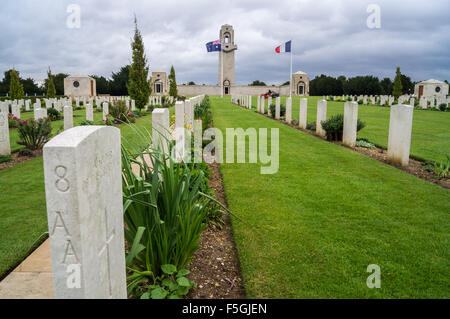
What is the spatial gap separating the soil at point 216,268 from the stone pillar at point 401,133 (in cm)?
442

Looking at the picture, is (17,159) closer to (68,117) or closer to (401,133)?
(68,117)

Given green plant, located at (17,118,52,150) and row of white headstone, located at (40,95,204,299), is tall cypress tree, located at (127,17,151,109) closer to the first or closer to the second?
green plant, located at (17,118,52,150)

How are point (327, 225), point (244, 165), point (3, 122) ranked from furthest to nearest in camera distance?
1. point (3, 122)
2. point (244, 165)
3. point (327, 225)

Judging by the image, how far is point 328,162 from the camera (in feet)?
22.9

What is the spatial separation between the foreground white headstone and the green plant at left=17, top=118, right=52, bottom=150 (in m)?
7.92

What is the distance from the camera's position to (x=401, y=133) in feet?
21.4

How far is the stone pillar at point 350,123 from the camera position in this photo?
856 centimetres

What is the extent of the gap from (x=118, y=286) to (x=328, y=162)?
578 cm

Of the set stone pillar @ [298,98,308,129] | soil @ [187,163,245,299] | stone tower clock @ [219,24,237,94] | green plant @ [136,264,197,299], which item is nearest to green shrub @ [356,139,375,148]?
stone pillar @ [298,98,308,129]

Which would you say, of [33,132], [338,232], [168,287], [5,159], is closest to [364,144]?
[338,232]

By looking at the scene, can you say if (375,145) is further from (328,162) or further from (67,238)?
(67,238)

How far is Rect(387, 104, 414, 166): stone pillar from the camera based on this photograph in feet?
21.1
